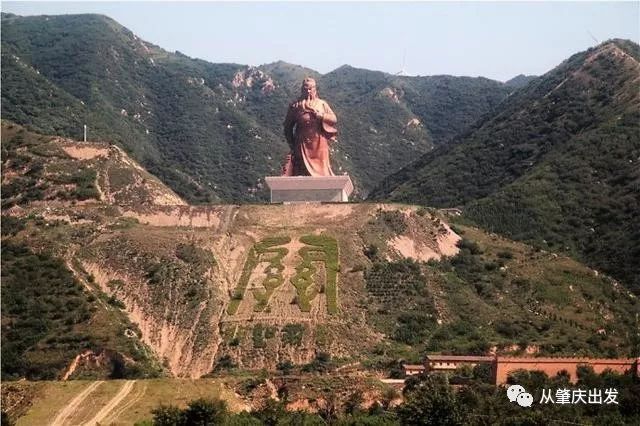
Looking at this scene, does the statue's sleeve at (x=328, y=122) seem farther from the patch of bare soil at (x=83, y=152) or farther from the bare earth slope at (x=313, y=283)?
the patch of bare soil at (x=83, y=152)

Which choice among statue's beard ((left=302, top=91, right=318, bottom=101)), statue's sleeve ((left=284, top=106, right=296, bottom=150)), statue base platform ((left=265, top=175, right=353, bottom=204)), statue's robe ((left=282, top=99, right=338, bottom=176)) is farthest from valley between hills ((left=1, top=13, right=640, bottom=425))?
statue's beard ((left=302, top=91, right=318, bottom=101))

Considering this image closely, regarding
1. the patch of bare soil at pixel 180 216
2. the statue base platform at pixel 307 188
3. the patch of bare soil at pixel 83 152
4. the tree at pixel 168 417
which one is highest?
the patch of bare soil at pixel 83 152

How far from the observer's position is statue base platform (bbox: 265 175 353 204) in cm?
4453

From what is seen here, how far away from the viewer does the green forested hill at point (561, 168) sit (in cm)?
5056

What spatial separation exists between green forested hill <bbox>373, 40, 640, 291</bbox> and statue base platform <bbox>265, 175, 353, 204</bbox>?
1063 centimetres

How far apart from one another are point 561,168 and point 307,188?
18.7m

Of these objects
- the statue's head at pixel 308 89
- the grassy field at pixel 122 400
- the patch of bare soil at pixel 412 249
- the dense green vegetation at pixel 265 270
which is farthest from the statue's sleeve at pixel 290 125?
the grassy field at pixel 122 400

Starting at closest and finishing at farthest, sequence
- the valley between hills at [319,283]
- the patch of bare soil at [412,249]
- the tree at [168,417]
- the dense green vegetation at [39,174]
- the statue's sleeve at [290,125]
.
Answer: the tree at [168,417]
the valley between hills at [319,283]
the patch of bare soil at [412,249]
the statue's sleeve at [290,125]
the dense green vegetation at [39,174]

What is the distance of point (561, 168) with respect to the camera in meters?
57.1

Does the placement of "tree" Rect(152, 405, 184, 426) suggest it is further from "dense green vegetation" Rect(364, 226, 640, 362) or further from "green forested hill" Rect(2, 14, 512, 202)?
"green forested hill" Rect(2, 14, 512, 202)

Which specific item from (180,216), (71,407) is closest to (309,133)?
(180,216)

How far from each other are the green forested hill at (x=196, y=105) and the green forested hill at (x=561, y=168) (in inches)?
634

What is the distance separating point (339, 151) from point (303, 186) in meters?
50.9

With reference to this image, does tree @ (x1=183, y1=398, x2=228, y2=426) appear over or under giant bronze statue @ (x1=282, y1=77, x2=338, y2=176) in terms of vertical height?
under
